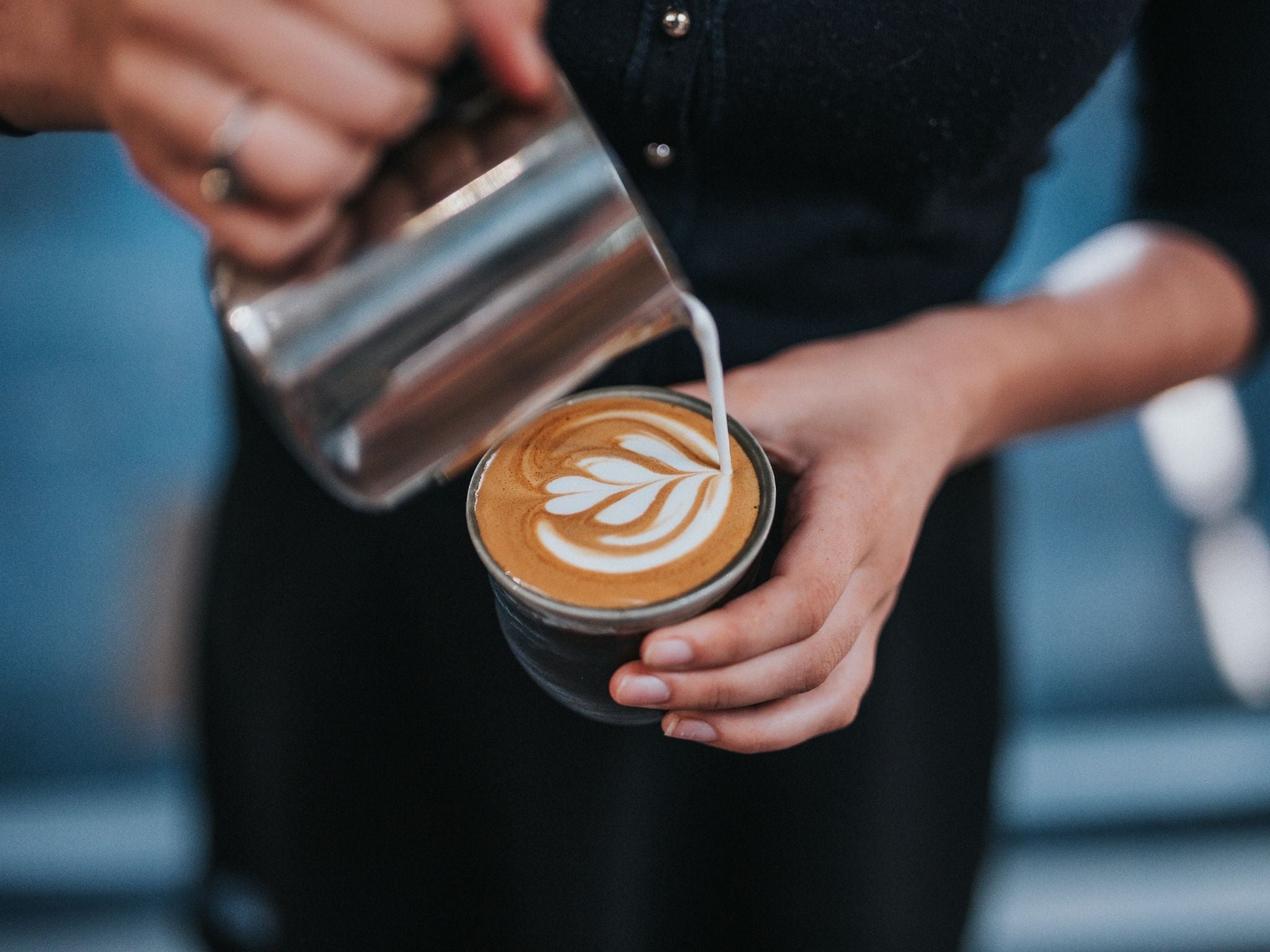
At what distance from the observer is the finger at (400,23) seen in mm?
510

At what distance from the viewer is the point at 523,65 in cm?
56

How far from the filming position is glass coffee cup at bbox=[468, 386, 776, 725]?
786 millimetres

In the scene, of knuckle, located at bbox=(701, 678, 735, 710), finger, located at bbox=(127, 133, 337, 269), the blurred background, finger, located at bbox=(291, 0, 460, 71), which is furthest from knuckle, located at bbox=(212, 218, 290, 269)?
the blurred background

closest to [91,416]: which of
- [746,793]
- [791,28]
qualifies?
[746,793]

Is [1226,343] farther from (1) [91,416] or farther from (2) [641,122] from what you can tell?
(1) [91,416]

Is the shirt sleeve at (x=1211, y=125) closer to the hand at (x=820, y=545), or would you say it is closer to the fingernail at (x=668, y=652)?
the hand at (x=820, y=545)

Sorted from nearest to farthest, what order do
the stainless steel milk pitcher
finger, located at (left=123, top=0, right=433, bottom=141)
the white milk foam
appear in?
finger, located at (left=123, top=0, right=433, bottom=141), the stainless steel milk pitcher, the white milk foam

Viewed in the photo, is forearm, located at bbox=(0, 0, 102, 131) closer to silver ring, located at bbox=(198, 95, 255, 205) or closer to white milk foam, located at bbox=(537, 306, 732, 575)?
silver ring, located at bbox=(198, 95, 255, 205)

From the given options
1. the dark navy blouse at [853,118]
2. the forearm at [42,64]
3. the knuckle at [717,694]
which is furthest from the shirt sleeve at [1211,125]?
the forearm at [42,64]

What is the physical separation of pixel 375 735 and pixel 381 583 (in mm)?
234

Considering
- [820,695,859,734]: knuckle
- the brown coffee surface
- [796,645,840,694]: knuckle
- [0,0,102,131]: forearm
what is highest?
[0,0,102,131]: forearm

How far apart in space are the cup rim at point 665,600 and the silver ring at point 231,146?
38cm

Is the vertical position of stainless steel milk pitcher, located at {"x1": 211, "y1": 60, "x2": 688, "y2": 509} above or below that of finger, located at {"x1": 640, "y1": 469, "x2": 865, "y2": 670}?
above

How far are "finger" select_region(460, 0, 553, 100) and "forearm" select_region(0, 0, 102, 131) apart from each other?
285 millimetres
